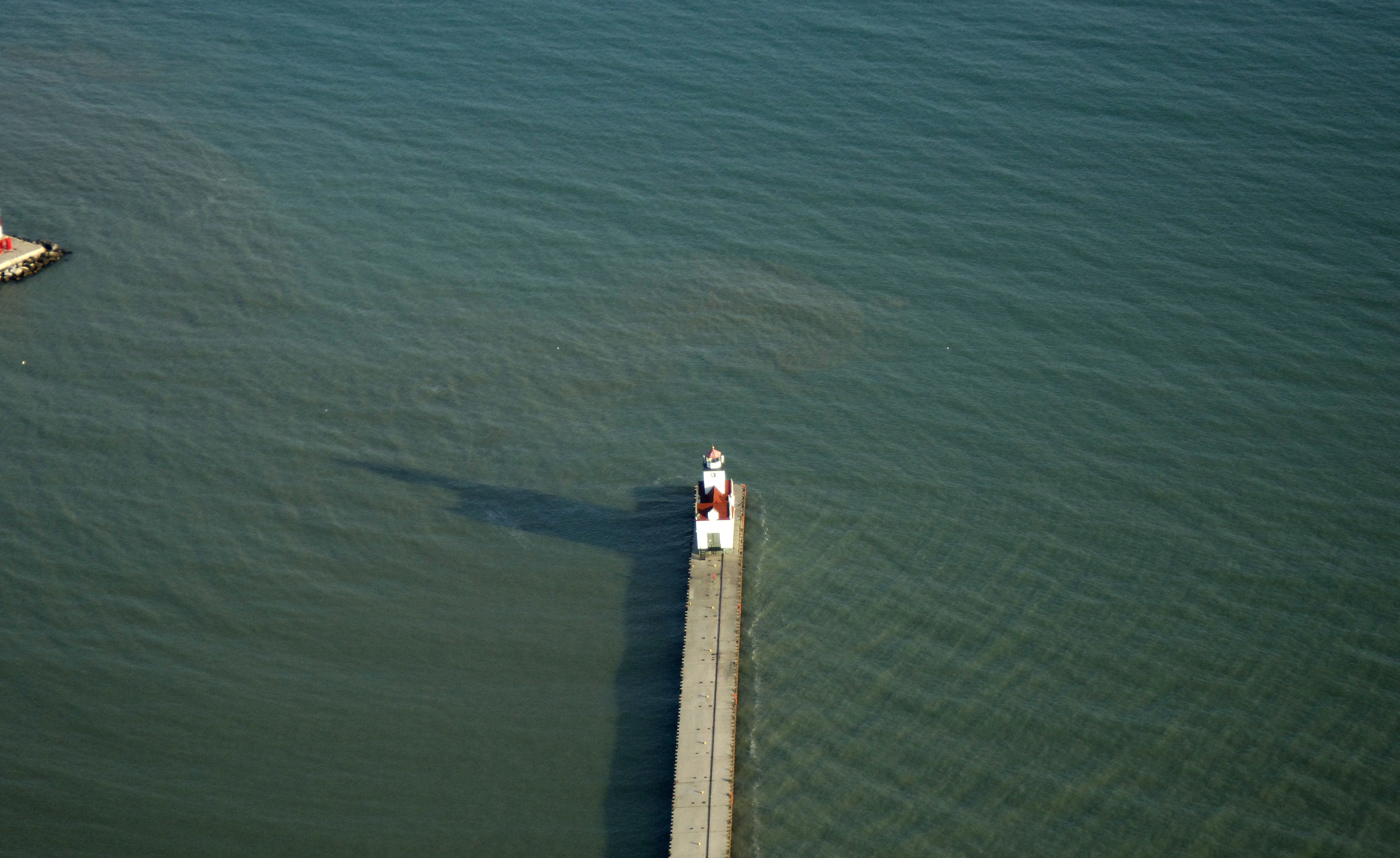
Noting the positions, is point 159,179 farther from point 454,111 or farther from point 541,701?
point 541,701

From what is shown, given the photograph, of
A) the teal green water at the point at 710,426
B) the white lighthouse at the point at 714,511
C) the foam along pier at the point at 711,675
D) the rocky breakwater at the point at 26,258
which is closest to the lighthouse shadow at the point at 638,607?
the teal green water at the point at 710,426

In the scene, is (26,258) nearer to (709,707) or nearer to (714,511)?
(714,511)

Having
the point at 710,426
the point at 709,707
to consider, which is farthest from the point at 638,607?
the point at 710,426

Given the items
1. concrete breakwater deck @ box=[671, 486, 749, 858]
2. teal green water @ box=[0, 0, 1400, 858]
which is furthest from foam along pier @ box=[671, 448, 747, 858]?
teal green water @ box=[0, 0, 1400, 858]

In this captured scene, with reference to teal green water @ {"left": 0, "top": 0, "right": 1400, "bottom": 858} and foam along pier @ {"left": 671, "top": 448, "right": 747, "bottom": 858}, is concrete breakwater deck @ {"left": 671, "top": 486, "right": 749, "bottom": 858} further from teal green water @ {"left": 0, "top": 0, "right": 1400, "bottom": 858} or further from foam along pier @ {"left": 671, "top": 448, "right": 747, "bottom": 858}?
teal green water @ {"left": 0, "top": 0, "right": 1400, "bottom": 858}

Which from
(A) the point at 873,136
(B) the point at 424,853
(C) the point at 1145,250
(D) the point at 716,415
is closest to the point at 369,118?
(A) the point at 873,136

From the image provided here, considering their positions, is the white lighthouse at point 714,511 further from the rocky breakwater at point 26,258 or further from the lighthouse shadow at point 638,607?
the rocky breakwater at point 26,258
